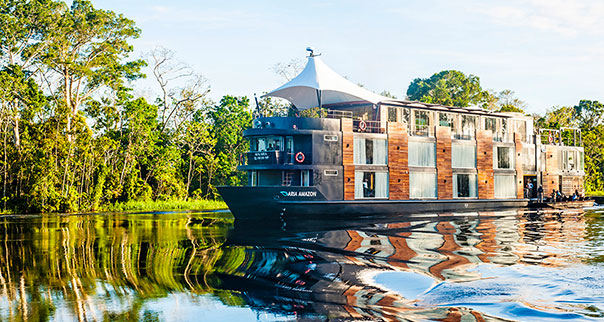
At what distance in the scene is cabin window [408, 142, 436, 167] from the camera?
1161 inches

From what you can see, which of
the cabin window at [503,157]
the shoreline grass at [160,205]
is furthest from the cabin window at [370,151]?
the shoreline grass at [160,205]

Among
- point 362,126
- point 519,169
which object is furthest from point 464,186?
point 362,126

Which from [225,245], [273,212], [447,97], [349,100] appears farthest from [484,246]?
[447,97]

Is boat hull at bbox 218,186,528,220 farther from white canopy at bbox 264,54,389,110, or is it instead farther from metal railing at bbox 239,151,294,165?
white canopy at bbox 264,54,389,110

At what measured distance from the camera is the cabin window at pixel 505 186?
108 ft

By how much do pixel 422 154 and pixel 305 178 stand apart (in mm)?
7274

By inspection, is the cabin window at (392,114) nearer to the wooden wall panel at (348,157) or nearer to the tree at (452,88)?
the wooden wall panel at (348,157)

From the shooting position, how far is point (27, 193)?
33.8 meters

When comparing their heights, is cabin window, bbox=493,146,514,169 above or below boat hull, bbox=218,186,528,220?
above

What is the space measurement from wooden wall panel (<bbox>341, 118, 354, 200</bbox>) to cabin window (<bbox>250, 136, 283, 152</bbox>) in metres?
2.75

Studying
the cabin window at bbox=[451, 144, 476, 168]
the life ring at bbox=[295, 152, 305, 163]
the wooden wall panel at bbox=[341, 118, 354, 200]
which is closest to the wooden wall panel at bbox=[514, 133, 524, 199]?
the cabin window at bbox=[451, 144, 476, 168]

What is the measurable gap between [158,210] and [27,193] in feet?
23.5

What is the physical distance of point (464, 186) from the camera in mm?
31344

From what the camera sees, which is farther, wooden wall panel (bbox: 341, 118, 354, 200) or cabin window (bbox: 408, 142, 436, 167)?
cabin window (bbox: 408, 142, 436, 167)
